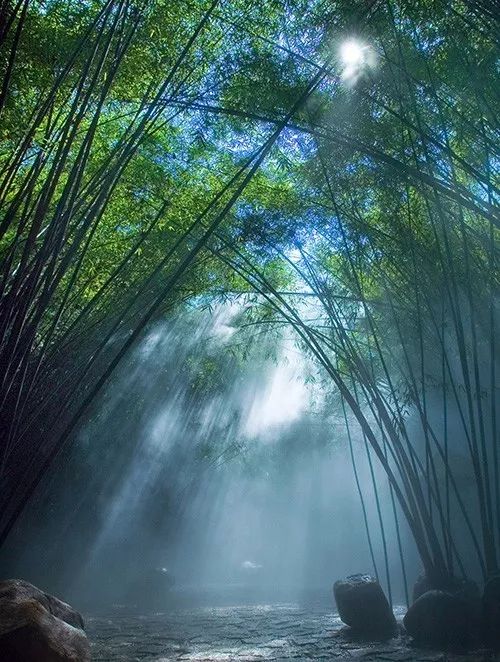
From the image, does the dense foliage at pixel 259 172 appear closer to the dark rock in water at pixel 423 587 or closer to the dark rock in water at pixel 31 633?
the dark rock in water at pixel 423 587


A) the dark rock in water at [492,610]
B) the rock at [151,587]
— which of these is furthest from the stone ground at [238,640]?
the rock at [151,587]

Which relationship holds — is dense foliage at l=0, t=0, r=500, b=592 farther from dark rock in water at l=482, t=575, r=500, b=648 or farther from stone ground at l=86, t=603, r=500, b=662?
stone ground at l=86, t=603, r=500, b=662

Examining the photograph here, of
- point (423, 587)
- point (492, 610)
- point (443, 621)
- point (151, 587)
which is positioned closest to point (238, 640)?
point (423, 587)

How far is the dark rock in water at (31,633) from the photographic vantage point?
8.18 ft

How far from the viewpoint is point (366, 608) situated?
15.3 feet

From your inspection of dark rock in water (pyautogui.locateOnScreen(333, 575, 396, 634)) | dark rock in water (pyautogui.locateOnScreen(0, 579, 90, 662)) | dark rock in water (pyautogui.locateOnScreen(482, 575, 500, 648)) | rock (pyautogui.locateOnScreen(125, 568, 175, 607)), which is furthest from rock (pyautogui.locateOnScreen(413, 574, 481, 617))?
rock (pyautogui.locateOnScreen(125, 568, 175, 607))

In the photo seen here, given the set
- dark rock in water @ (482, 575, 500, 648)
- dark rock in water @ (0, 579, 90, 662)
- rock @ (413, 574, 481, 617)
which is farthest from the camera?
rock @ (413, 574, 481, 617)

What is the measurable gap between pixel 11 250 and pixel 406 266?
3.72 metres

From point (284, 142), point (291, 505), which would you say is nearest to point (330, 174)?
point (284, 142)

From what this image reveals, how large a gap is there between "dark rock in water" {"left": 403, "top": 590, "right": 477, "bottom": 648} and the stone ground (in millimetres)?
180

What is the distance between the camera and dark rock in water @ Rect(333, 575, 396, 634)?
462 centimetres

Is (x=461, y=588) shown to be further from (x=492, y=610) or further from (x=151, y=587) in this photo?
(x=151, y=587)

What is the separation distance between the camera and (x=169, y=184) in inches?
194

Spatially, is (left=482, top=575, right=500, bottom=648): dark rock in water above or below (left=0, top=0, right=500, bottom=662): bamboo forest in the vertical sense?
below
